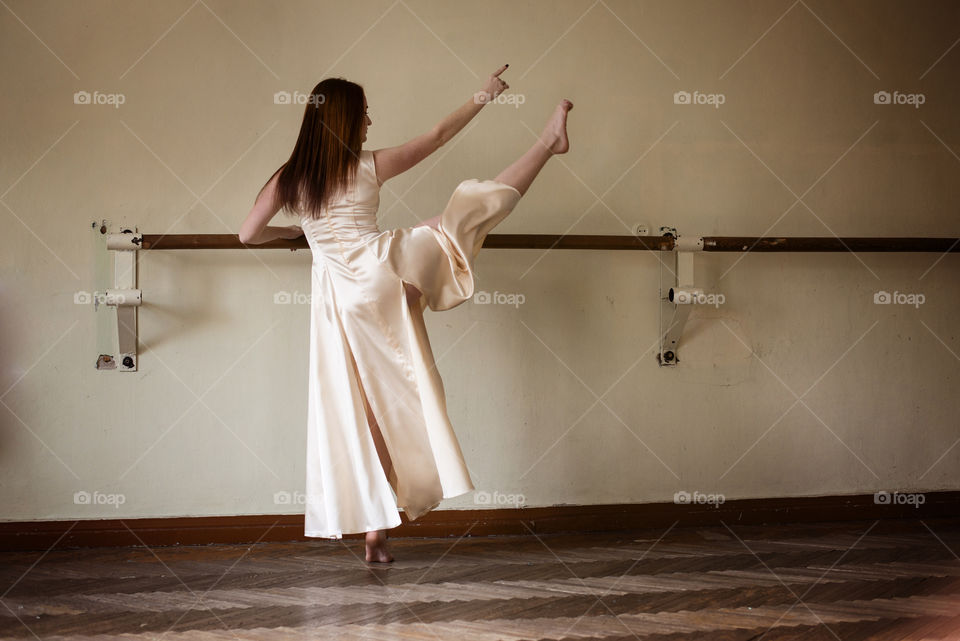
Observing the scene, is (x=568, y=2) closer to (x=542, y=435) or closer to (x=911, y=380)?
(x=542, y=435)

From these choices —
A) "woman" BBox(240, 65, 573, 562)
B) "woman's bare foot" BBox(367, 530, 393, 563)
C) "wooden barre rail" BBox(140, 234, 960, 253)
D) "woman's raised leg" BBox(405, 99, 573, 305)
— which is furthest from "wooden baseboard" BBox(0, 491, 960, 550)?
"woman's raised leg" BBox(405, 99, 573, 305)

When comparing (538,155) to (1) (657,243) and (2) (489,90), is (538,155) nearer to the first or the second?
(2) (489,90)

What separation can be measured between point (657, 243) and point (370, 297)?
3.19 feet

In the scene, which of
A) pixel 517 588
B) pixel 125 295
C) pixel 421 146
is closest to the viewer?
pixel 517 588

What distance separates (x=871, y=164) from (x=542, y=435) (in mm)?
1496

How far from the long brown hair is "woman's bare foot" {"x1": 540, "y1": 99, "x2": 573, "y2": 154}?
1.63 ft

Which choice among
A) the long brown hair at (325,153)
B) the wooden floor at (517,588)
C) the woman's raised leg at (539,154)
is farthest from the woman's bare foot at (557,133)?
the wooden floor at (517,588)

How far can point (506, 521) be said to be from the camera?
7.79ft

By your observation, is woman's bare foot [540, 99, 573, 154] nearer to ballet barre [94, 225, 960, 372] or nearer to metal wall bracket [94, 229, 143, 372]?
ballet barre [94, 225, 960, 372]

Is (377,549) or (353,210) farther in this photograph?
(377,549)

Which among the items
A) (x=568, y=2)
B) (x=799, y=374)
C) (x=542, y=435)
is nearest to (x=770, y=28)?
Result: (x=568, y=2)

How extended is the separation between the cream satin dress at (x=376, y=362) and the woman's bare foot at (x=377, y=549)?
131mm

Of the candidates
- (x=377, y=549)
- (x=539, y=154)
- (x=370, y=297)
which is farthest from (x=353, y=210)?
(x=377, y=549)

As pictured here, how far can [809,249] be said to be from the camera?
239cm
